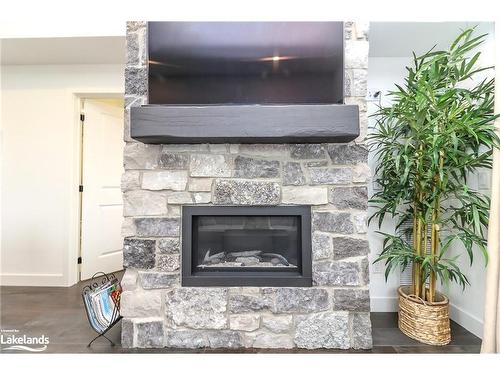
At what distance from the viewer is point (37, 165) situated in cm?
288

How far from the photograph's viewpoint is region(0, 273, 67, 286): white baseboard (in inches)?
111

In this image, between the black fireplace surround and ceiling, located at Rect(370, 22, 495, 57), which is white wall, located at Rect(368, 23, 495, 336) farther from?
the black fireplace surround

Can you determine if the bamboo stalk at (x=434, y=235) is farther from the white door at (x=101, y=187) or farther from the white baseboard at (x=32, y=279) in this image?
the white baseboard at (x=32, y=279)

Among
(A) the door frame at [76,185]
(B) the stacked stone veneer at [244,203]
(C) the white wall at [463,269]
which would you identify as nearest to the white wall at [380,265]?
(C) the white wall at [463,269]

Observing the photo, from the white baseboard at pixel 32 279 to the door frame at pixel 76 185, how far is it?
0.11 meters

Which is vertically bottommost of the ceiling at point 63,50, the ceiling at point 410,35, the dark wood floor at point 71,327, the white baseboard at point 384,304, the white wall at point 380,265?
the dark wood floor at point 71,327

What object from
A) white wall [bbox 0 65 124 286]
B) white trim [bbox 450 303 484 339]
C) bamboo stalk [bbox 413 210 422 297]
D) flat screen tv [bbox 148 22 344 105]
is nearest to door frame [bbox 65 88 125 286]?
white wall [bbox 0 65 124 286]

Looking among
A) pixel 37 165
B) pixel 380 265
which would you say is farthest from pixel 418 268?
pixel 37 165

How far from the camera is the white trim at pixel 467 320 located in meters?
1.88

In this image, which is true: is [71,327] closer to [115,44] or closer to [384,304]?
[115,44]

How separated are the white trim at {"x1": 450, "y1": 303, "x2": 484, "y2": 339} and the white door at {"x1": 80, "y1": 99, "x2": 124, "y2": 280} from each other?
335 centimetres
